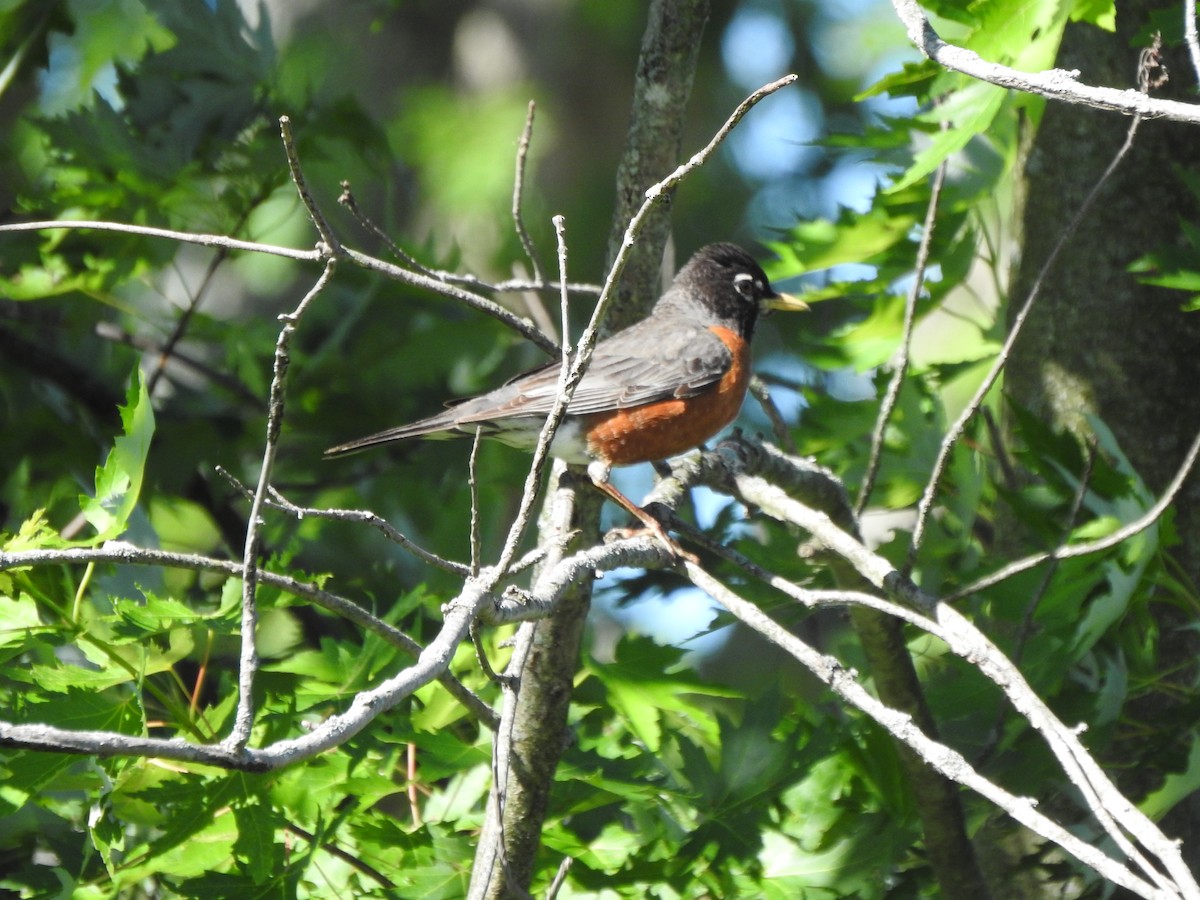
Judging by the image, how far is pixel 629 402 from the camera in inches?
131


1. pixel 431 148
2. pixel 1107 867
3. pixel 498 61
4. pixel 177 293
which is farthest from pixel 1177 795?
pixel 177 293

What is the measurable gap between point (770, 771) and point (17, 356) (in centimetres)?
262

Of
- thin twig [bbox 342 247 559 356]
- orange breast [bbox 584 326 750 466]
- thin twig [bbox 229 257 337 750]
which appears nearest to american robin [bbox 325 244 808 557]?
orange breast [bbox 584 326 750 466]

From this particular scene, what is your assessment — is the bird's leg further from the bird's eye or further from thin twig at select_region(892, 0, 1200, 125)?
the bird's eye

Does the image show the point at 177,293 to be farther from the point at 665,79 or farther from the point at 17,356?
the point at 665,79

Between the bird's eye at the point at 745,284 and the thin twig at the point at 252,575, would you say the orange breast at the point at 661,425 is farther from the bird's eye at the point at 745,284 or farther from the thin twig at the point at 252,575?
the thin twig at the point at 252,575

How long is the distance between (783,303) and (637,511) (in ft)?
4.92

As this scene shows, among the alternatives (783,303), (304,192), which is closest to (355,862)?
(304,192)

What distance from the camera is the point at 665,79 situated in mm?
2660

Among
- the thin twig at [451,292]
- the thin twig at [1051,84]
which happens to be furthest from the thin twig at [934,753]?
the thin twig at [1051,84]

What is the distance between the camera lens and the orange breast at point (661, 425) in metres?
3.25

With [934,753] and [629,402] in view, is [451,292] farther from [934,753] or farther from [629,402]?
[934,753]

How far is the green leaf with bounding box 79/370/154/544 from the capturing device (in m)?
1.87

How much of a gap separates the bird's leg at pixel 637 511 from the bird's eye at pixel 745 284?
115 centimetres
